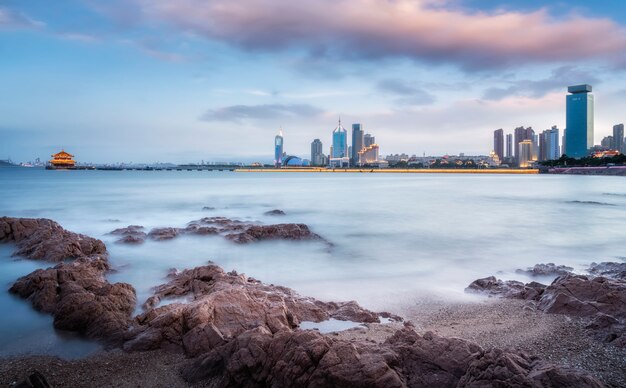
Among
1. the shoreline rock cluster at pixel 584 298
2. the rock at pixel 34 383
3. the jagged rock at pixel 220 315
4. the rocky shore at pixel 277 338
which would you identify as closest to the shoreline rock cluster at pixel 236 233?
the rocky shore at pixel 277 338

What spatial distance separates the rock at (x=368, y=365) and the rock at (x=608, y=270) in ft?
21.9

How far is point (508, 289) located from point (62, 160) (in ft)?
502

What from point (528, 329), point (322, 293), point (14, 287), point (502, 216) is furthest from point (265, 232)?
point (502, 216)

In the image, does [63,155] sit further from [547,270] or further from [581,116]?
[581,116]

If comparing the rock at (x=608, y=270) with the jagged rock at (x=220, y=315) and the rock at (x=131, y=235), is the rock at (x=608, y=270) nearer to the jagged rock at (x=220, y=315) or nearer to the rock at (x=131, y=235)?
the jagged rock at (x=220, y=315)

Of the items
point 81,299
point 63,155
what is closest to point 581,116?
point 63,155

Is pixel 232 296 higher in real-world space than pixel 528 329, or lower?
higher

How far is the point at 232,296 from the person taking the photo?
612cm

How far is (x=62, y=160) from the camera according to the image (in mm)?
133875

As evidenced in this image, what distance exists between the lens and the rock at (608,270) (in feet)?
29.5

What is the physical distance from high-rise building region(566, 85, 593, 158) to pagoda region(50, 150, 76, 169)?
21562cm

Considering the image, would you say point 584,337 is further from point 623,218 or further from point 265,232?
point 623,218

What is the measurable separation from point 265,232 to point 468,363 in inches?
412

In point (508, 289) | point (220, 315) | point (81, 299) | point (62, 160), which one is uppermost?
point (62, 160)
